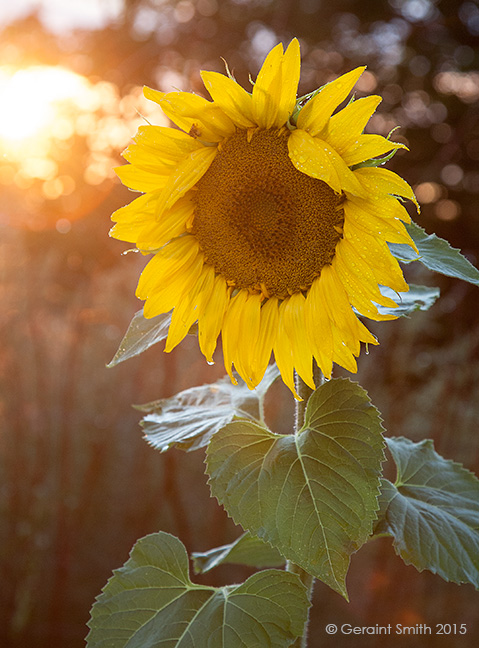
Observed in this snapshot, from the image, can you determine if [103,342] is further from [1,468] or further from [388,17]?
[388,17]

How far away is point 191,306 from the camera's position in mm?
726

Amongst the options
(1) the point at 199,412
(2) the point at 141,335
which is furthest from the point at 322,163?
(1) the point at 199,412

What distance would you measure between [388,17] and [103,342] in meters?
2.22

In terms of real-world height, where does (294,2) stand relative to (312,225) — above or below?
above

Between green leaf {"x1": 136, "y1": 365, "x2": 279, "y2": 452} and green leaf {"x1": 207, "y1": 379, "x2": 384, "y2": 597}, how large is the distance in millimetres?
82

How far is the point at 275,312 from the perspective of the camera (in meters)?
0.72

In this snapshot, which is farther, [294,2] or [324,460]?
[294,2]

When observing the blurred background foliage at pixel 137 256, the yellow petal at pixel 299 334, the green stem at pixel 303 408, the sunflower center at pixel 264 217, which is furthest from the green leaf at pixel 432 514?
the blurred background foliage at pixel 137 256

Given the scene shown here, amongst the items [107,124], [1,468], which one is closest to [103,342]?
[1,468]

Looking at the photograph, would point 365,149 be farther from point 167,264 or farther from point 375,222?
point 167,264

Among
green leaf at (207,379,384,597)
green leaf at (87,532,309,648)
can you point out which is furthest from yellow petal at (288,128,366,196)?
green leaf at (87,532,309,648)

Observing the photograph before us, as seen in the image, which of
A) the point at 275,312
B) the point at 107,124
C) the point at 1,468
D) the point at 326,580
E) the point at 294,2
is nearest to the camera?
the point at 326,580

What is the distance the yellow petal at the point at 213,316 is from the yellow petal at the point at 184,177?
136mm

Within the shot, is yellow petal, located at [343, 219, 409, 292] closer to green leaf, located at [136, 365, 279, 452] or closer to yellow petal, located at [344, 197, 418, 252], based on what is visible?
yellow petal, located at [344, 197, 418, 252]
